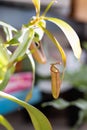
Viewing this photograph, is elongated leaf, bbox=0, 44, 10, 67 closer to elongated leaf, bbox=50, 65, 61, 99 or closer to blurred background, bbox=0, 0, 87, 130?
elongated leaf, bbox=50, 65, 61, 99

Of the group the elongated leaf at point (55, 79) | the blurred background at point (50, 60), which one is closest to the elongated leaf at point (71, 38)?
the elongated leaf at point (55, 79)

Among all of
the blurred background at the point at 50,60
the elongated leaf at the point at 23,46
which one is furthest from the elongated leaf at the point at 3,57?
the blurred background at the point at 50,60

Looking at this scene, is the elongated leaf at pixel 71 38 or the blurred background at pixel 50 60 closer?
the elongated leaf at pixel 71 38

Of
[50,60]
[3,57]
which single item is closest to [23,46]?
[3,57]

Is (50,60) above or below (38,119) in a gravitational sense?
below

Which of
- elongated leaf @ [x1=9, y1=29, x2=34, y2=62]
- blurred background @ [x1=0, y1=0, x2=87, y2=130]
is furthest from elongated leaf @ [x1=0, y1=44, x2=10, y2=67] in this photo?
blurred background @ [x1=0, y1=0, x2=87, y2=130]

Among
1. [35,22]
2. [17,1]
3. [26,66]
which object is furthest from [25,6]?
[35,22]

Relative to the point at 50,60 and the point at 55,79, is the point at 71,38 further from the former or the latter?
the point at 50,60

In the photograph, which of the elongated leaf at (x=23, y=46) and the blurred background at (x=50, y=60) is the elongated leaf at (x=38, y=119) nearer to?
the elongated leaf at (x=23, y=46)

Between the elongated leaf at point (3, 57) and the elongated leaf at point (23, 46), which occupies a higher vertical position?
the elongated leaf at point (23, 46)

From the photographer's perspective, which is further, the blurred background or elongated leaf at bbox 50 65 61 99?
the blurred background
